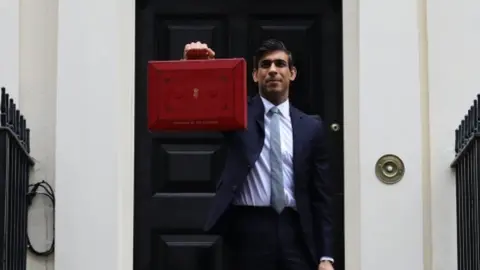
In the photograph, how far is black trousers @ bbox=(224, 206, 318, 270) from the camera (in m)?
8.38

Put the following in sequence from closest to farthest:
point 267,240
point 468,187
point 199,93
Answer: point 199,93 < point 267,240 < point 468,187

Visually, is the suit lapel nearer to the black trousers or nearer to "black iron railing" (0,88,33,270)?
the black trousers

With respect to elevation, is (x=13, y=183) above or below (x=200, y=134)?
below

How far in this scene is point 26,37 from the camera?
30.4 feet

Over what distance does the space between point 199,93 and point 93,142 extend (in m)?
1.15

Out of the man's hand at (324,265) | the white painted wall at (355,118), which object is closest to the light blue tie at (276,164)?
the man's hand at (324,265)

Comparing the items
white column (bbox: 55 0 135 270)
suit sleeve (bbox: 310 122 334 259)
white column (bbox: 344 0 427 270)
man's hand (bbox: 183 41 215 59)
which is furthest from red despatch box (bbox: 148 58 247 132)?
white column (bbox: 344 0 427 270)

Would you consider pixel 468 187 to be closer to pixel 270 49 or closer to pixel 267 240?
pixel 267 240

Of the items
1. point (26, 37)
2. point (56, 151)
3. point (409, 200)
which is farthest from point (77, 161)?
point (409, 200)

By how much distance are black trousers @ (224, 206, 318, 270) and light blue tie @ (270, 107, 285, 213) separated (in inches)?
2.0

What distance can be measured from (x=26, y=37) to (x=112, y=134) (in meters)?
0.76

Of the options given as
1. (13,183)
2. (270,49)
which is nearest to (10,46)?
(13,183)

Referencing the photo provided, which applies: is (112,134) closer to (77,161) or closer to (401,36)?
(77,161)

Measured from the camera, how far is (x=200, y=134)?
31.0 feet
